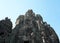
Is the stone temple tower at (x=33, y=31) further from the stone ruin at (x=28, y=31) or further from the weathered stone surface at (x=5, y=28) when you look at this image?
the weathered stone surface at (x=5, y=28)

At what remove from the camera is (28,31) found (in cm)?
3734

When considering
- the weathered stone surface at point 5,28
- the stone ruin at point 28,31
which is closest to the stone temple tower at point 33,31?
the stone ruin at point 28,31

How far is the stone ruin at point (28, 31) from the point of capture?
3516cm

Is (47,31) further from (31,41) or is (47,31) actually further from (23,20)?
(23,20)

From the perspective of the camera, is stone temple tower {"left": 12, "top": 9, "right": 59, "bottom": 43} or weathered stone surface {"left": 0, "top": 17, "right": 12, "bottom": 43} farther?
weathered stone surface {"left": 0, "top": 17, "right": 12, "bottom": 43}

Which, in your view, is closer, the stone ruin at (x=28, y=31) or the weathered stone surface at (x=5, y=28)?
the stone ruin at (x=28, y=31)

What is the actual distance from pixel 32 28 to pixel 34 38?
2.80 metres

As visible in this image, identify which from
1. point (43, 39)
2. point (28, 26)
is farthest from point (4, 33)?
point (43, 39)

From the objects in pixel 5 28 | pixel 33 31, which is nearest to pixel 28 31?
pixel 33 31

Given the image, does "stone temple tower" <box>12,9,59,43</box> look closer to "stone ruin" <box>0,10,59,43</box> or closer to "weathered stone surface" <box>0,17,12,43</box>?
"stone ruin" <box>0,10,59,43</box>

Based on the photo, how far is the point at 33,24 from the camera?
38.3 metres

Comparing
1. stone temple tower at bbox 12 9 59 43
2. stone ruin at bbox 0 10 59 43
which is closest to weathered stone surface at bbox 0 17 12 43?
stone ruin at bbox 0 10 59 43

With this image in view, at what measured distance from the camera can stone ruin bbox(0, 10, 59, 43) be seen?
35156 mm

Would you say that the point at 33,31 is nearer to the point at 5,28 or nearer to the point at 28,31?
the point at 28,31
